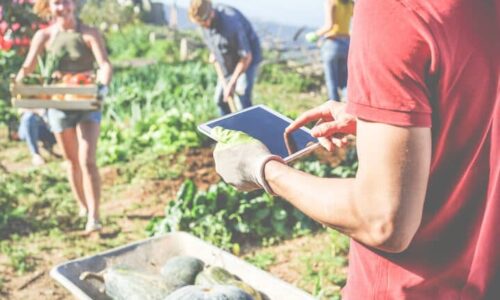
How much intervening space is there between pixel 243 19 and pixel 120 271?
4.05 m

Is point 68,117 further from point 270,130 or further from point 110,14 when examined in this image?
point 110,14

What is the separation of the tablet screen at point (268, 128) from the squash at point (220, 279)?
1.14 meters

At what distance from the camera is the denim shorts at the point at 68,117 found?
4.46 meters

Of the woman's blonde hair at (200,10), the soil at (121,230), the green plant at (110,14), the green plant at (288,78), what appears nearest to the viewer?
the soil at (121,230)

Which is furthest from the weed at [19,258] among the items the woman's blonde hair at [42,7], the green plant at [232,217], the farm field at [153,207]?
the woman's blonde hair at [42,7]

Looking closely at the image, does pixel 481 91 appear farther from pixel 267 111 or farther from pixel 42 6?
pixel 42 6

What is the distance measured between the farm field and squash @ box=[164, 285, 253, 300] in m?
0.89

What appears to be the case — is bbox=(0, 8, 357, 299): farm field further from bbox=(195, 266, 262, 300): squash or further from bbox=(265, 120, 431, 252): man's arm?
bbox=(265, 120, 431, 252): man's arm

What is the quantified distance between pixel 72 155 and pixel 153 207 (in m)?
1.16

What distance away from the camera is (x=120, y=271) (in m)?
2.89

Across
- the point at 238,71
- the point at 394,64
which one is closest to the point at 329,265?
the point at 238,71

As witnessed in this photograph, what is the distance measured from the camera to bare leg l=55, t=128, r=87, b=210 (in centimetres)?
457

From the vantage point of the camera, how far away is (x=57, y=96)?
4477 mm

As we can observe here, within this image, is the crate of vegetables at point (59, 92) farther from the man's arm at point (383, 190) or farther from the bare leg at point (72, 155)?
the man's arm at point (383, 190)
